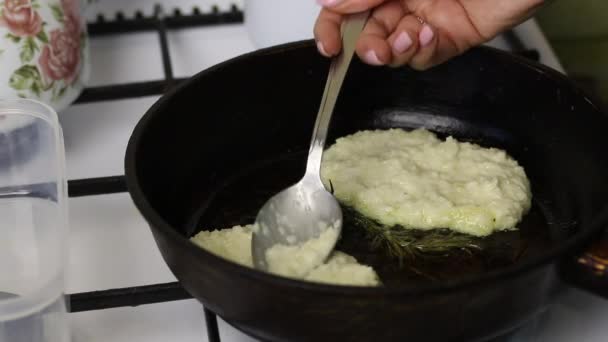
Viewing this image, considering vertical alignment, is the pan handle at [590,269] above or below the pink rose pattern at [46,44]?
below

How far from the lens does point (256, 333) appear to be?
63cm

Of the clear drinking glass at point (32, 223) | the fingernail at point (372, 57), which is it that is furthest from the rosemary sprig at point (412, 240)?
the clear drinking glass at point (32, 223)

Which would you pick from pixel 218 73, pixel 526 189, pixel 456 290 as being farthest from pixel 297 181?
pixel 456 290

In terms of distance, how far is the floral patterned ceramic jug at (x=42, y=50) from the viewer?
0.86 meters

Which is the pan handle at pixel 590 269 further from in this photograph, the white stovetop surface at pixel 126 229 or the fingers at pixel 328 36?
the fingers at pixel 328 36

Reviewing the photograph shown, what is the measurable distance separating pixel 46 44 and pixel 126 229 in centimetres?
24

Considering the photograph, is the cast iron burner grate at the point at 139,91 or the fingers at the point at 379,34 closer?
the cast iron burner grate at the point at 139,91

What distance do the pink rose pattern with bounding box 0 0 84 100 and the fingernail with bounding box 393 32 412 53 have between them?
394 mm

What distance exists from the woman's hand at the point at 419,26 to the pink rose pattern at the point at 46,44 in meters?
0.31

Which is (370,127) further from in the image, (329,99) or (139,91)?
(139,91)

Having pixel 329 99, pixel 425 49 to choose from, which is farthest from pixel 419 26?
pixel 329 99

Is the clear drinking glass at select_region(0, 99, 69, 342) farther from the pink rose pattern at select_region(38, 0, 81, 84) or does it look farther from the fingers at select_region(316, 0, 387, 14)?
the fingers at select_region(316, 0, 387, 14)

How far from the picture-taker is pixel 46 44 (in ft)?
2.95

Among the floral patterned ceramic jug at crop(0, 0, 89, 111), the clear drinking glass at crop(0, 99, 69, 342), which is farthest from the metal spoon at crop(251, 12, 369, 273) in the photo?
the floral patterned ceramic jug at crop(0, 0, 89, 111)
